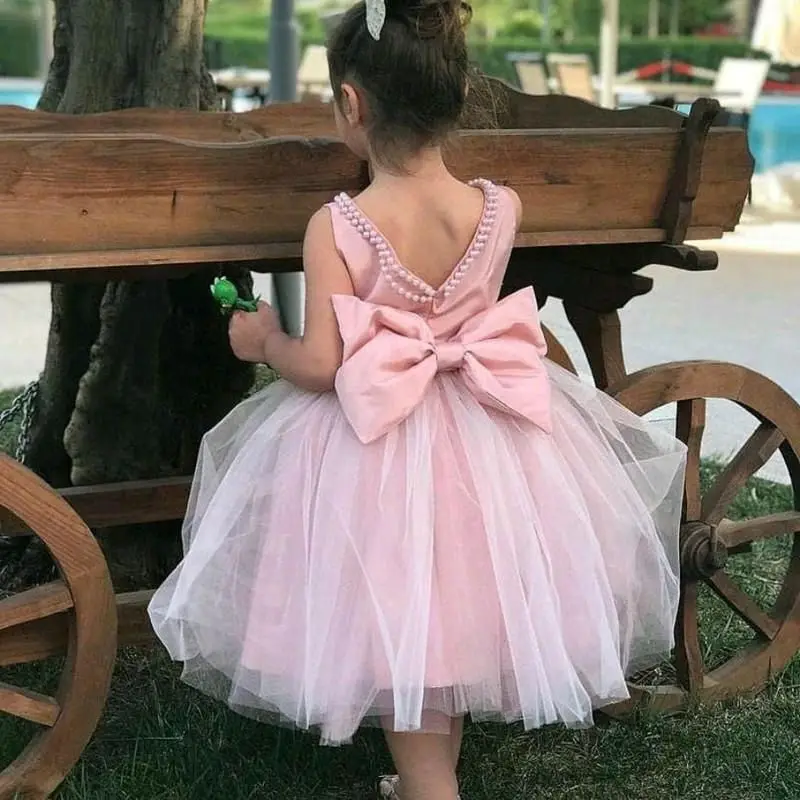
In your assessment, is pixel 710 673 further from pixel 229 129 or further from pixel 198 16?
pixel 198 16

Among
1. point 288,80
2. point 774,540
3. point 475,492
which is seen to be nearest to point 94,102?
point 475,492

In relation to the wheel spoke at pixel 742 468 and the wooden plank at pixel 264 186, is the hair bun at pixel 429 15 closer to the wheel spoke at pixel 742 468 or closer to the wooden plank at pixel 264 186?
the wooden plank at pixel 264 186

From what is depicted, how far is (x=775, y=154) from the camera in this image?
13.4 m

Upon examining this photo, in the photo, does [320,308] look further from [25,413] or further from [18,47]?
[18,47]

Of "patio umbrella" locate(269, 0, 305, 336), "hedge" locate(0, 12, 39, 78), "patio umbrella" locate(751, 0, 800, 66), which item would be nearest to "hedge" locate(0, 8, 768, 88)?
→ "hedge" locate(0, 12, 39, 78)

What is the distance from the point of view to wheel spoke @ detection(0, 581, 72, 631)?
A: 183cm

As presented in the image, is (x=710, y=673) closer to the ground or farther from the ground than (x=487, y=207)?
closer to the ground

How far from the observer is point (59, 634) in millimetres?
1951

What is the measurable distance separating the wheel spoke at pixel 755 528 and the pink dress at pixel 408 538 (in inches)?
21.1

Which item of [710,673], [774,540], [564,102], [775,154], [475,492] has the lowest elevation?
[775,154]

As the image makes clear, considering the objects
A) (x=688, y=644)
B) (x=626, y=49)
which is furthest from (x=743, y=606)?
(x=626, y=49)

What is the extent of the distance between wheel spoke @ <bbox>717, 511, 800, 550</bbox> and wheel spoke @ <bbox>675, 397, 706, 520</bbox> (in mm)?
63

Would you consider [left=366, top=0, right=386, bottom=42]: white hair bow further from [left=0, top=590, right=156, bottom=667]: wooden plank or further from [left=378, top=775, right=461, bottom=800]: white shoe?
[left=378, top=775, right=461, bottom=800]: white shoe

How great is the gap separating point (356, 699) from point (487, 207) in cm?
74
